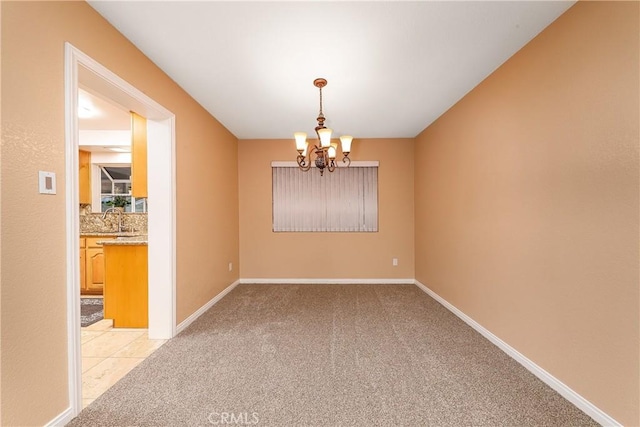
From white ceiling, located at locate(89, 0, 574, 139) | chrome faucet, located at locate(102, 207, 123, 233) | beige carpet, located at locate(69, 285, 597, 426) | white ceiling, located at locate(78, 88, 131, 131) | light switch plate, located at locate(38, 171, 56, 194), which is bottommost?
beige carpet, located at locate(69, 285, 597, 426)

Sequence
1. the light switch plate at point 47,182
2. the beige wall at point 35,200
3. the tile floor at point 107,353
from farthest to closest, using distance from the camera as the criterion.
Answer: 1. the tile floor at point 107,353
2. the light switch plate at point 47,182
3. the beige wall at point 35,200

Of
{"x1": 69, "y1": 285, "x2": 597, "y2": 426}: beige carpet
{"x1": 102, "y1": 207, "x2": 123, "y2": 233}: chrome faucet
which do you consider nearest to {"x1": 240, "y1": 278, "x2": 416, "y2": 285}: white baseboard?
{"x1": 69, "y1": 285, "x2": 597, "y2": 426}: beige carpet

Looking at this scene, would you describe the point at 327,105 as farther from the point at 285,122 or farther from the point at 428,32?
the point at 428,32

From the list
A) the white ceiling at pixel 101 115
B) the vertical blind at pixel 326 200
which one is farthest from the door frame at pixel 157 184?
the vertical blind at pixel 326 200

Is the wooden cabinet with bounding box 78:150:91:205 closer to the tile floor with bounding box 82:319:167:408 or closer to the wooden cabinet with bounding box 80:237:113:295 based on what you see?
the wooden cabinet with bounding box 80:237:113:295

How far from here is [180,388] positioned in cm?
195

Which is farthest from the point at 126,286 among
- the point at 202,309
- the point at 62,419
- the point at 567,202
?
the point at 567,202

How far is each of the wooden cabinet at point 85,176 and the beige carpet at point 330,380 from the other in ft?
11.1

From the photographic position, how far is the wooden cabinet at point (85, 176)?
4.73 m

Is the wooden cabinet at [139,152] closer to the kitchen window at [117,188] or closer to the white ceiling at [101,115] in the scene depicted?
the white ceiling at [101,115]

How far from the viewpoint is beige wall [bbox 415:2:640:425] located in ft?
4.88

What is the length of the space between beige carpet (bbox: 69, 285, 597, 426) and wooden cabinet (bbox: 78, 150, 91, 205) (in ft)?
11.1

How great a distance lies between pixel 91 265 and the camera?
4.18 m

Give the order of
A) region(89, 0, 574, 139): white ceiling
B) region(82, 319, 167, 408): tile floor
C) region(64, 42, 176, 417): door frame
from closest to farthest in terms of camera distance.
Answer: region(89, 0, 574, 139): white ceiling < region(64, 42, 176, 417): door frame < region(82, 319, 167, 408): tile floor
